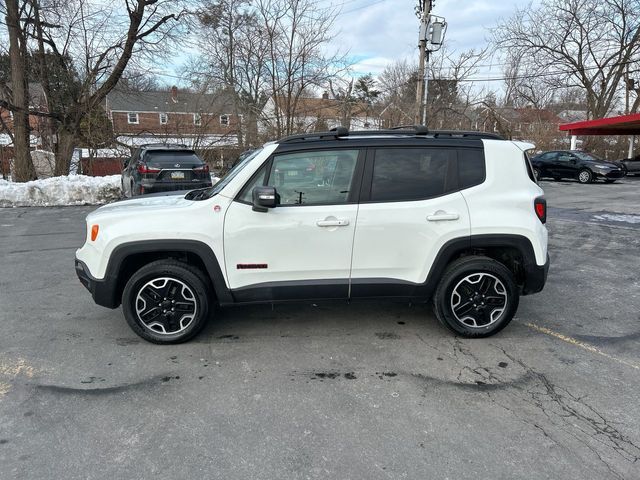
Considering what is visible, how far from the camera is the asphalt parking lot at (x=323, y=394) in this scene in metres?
2.55

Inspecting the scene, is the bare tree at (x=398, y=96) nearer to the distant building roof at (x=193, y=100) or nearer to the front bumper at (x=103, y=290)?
the distant building roof at (x=193, y=100)

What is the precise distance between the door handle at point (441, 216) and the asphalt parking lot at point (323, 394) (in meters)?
1.12

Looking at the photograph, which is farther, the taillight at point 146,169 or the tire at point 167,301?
the taillight at point 146,169

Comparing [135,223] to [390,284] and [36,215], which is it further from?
[36,215]

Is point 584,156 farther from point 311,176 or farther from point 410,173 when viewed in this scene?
point 311,176

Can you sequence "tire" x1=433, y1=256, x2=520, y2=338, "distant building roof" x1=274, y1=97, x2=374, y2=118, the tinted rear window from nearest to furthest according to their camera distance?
1. "tire" x1=433, y1=256, x2=520, y2=338
2. the tinted rear window
3. "distant building roof" x1=274, y1=97, x2=374, y2=118

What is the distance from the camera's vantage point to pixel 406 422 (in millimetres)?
2922

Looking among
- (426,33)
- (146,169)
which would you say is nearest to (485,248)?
(146,169)

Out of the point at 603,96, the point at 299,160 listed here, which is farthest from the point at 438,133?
the point at 603,96

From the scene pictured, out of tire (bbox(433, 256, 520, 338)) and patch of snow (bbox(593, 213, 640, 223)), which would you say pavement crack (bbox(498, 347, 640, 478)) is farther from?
patch of snow (bbox(593, 213, 640, 223))

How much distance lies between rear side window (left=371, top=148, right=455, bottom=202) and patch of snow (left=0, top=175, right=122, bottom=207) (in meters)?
12.6

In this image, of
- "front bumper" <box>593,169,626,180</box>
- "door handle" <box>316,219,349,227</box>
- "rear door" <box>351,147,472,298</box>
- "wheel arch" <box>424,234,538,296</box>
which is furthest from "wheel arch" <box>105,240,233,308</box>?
"front bumper" <box>593,169,626,180</box>

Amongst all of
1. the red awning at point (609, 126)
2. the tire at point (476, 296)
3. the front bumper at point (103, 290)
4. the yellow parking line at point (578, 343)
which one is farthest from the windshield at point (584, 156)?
Answer: the front bumper at point (103, 290)

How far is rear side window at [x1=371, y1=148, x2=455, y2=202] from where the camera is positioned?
4.00m
